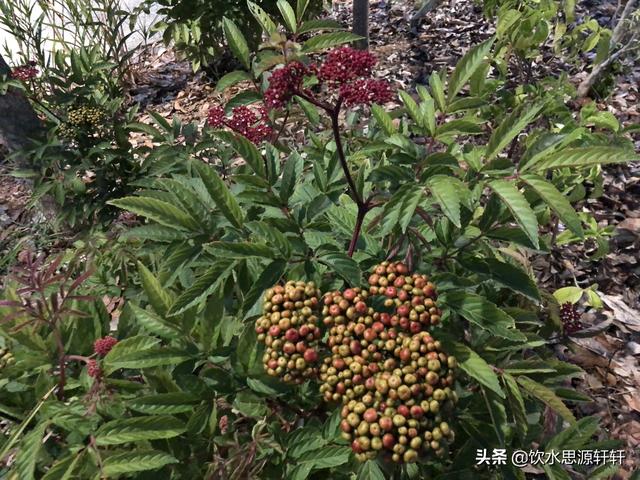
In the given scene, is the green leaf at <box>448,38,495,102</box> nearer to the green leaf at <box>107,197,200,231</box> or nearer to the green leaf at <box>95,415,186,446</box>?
the green leaf at <box>107,197,200,231</box>

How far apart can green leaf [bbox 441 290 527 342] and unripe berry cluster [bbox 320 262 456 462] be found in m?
0.13

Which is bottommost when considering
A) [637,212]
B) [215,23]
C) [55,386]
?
[637,212]

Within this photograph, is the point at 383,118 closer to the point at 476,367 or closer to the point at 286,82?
the point at 286,82

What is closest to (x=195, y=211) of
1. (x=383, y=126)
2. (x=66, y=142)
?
(x=383, y=126)

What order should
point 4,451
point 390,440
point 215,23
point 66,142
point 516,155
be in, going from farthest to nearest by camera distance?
point 215,23 → point 516,155 → point 66,142 → point 4,451 → point 390,440

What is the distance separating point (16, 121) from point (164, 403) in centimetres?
272

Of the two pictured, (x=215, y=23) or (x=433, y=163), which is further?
(x=215, y=23)

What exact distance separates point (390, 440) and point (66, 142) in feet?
9.74

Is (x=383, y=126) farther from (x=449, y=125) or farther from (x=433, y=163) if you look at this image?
(x=433, y=163)

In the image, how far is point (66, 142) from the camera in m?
3.15

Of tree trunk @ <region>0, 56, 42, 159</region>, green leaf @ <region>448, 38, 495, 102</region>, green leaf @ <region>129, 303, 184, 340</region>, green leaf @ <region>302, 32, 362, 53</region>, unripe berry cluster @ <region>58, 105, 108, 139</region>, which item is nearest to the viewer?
green leaf @ <region>129, 303, 184, 340</region>

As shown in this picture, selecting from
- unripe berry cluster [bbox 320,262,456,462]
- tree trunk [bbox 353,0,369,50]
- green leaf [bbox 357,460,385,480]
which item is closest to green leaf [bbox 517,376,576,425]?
unripe berry cluster [bbox 320,262,456,462]

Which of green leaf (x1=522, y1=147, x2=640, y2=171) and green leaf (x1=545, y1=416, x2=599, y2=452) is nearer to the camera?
green leaf (x1=522, y1=147, x2=640, y2=171)

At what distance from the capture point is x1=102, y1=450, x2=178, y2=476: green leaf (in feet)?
4.02
